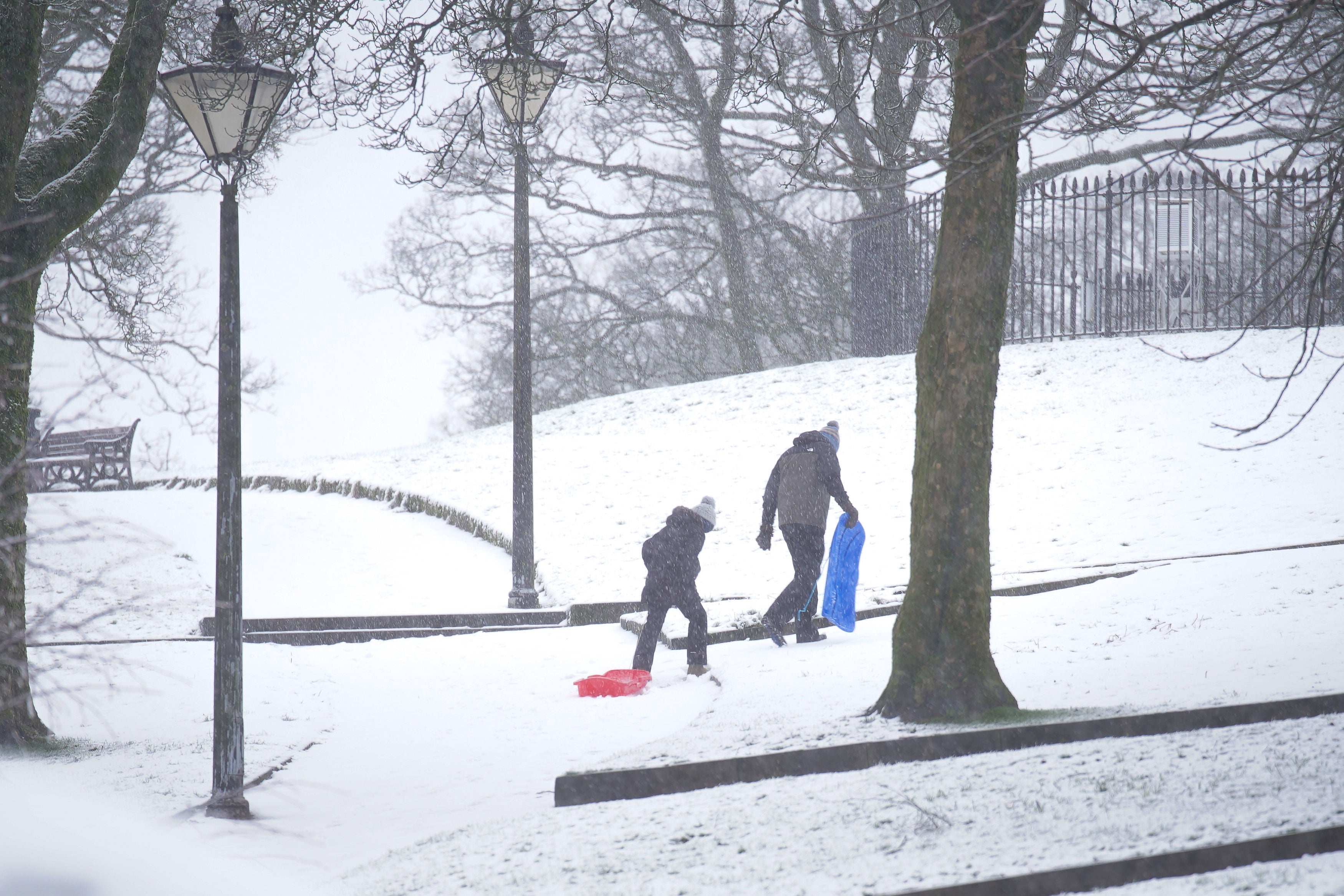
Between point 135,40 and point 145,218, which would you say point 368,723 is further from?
point 145,218

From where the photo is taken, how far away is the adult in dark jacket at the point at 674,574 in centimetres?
769

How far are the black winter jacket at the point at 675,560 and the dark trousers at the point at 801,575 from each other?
1.00m

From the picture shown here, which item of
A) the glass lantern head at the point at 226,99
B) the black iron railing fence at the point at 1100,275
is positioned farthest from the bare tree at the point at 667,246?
the glass lantern head at the point at 226,99

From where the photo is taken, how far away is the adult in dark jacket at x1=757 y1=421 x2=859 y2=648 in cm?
846

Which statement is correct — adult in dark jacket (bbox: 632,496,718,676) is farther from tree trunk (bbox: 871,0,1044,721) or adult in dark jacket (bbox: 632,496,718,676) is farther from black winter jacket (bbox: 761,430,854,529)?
tree trunk (bbox: 871,0,1044,721)

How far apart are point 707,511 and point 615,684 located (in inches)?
56.6

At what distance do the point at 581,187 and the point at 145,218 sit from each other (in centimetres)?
1091

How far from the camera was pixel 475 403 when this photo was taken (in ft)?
114

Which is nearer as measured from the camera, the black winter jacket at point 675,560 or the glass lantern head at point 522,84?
the black winter jacket at point 675,560

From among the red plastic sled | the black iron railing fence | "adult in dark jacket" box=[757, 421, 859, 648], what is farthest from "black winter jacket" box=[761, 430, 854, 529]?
the black iron railing fence

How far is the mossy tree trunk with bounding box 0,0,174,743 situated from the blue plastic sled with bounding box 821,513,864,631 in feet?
18.1

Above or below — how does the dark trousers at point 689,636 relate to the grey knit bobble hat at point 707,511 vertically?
A: below

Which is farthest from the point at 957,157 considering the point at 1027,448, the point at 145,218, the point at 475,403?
the point at 475,403

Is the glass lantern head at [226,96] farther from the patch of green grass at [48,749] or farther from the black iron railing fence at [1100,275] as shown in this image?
the black iron railing fence at [1100,275]
